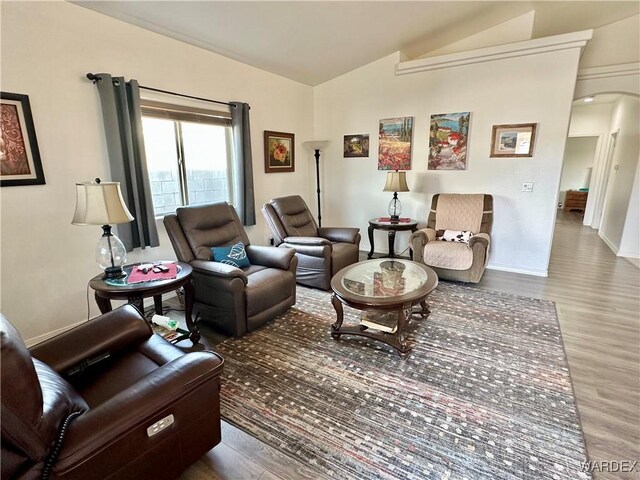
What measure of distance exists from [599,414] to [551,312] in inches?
55.0

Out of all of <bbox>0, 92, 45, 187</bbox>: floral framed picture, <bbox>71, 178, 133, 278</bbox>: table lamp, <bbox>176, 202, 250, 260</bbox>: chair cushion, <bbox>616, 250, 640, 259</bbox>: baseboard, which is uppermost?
<bbox>0, 92, 45, 187</bbox>: floral framed picture

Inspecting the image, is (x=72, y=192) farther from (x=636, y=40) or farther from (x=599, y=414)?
(x=636, y=40)

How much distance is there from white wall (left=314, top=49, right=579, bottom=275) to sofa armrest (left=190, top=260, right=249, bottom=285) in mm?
3035

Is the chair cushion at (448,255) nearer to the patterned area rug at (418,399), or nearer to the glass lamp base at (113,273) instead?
the patterned area rug at (418,399)

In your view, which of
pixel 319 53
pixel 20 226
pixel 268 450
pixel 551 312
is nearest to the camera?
pixel 268 450

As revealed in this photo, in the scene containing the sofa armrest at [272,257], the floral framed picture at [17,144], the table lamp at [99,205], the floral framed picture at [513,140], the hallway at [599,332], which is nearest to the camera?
the hallway at [599,332]

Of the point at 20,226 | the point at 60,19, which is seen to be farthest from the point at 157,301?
the point at 60,19

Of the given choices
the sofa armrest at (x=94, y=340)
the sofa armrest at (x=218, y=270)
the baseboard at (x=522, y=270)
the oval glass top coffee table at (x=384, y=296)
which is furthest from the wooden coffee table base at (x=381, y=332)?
the baseboard at (x=522, y=270)

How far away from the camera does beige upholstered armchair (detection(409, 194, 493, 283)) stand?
11.7 feet

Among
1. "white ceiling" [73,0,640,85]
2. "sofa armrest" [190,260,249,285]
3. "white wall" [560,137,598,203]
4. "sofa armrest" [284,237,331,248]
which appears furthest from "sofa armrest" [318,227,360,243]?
"white wall" [560,137,598,203]

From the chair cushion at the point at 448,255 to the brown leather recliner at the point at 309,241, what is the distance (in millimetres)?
849

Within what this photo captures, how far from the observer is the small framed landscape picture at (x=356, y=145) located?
4.95 meters

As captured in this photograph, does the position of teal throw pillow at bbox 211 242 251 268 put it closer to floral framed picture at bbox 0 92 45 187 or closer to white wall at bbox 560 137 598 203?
floral framed picture at bbox 0 92 45 187

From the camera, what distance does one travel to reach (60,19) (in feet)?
7.95
